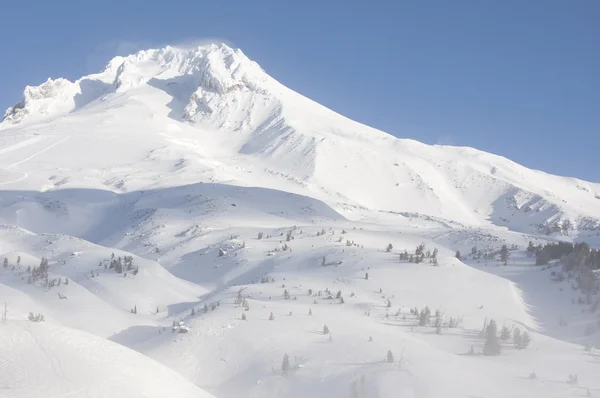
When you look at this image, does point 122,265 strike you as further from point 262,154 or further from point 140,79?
point 140,79

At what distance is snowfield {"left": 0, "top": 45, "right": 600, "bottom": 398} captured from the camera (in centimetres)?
756

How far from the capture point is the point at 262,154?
65.8 m

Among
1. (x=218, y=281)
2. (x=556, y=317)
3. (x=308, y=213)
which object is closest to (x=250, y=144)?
(x=308, y=213)

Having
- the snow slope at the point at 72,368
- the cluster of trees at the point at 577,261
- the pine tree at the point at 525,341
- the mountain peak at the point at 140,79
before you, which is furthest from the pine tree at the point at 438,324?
the mountain peak at the point at 140,79

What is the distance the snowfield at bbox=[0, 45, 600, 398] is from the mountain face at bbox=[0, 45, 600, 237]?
18.4 inches

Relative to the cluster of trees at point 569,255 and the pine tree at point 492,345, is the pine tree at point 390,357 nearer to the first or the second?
the pine tree at point 492,345

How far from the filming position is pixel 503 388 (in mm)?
7523

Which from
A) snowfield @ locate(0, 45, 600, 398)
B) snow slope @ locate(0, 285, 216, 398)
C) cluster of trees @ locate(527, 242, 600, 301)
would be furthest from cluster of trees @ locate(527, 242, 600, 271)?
snow slope @ locate(0, 285, 216, 398)

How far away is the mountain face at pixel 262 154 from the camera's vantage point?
176 ft

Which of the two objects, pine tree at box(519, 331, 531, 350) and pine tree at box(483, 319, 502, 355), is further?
pine tree at box(519, 331, 531, 350)

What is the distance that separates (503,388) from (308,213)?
29348 millimetres

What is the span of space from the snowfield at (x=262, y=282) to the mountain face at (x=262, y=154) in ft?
1.53

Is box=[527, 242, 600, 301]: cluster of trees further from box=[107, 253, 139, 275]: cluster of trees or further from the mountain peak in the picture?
the mountain peak

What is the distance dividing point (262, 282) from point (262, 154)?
50121mm
